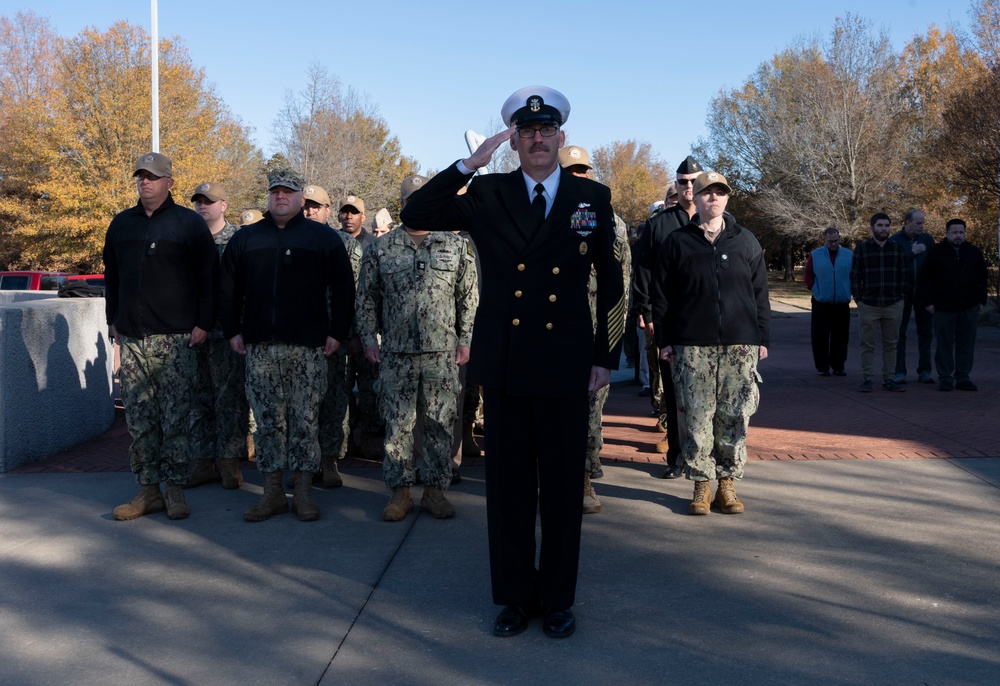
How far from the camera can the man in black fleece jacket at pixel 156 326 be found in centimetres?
618

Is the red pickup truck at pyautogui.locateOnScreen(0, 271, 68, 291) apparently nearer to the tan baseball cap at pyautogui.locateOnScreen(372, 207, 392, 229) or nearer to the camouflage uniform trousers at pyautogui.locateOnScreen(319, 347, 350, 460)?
the tan baseball cap at pyautogui.locateOnScreen(372, 207, 392, 229)

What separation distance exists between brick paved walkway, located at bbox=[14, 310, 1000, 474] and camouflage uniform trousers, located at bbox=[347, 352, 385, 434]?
→ 0.41 metres

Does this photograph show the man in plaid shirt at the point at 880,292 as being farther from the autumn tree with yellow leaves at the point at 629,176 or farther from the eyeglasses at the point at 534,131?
the autumn tree with yellow leaves at the point at 629,176

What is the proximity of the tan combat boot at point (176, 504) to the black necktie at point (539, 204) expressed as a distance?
3.27 meters

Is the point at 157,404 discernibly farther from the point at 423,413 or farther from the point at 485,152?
the point at 485,152

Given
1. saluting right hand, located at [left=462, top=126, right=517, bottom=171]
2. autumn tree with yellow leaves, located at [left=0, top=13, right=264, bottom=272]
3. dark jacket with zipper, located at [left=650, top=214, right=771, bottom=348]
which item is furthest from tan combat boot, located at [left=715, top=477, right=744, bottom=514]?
autumn tree with yellow leaves, located at [left=0, top=13, right=264, bottom=272]

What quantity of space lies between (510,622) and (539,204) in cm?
178

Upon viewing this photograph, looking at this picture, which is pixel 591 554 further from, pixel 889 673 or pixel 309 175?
pixel 309 175

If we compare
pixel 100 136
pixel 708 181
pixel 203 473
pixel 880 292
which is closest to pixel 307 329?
pixel 203 473

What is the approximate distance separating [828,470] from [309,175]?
40.3m

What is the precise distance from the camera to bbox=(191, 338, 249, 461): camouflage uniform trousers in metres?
7.06

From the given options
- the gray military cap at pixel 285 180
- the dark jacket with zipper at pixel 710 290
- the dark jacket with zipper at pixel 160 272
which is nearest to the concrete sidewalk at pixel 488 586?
the dark jacket with zipper at pixel 710 290

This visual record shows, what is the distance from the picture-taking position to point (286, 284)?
20.2 ft

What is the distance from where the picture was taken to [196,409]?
7004 millimetres
